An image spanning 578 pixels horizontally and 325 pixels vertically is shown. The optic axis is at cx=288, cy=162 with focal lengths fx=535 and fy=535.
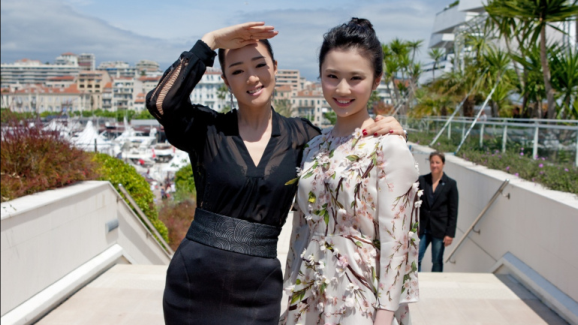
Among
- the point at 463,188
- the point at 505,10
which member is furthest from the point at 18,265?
the point at 505,10

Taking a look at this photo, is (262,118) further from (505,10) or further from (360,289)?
(505,10)

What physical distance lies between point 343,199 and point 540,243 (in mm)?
3205

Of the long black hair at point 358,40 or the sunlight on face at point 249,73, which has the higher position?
the long black hair at point 358,40

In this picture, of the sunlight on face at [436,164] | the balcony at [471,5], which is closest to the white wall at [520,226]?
the sunlight on face at [436,164]

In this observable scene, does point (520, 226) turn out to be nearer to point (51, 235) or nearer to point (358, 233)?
point (358, 233)

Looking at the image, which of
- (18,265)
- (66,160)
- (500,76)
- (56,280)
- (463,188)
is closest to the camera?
(18,265)

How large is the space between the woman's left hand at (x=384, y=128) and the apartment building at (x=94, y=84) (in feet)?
499

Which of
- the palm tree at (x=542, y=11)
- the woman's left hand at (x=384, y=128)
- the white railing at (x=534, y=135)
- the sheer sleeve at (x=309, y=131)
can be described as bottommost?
the white railing at (x=534, y=135)

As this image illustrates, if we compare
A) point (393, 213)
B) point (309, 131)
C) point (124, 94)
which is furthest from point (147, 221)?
point (124, 94)

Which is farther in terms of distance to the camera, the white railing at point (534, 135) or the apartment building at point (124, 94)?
the apartment building at point (124, 94)

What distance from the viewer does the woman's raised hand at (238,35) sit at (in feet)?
6.61

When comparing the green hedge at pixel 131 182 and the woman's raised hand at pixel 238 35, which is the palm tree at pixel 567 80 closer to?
the green hedge at pixel 131 182

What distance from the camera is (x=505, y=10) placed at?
8617mm

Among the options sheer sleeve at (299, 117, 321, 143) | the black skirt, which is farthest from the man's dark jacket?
the black skirt
